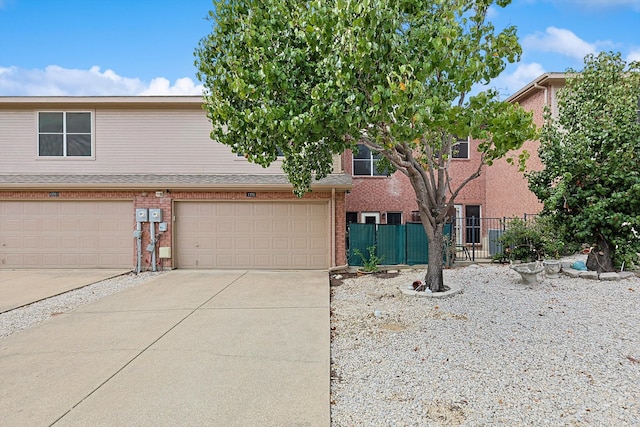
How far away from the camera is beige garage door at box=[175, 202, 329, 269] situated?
36.1ft

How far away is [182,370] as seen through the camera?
409cm

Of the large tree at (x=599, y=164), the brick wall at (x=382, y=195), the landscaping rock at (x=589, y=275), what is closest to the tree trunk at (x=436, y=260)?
the large tree at (x=599, y=164)

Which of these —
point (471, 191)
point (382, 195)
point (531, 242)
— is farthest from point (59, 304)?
point (471, 191)

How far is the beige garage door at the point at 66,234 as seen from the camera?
11.1 m

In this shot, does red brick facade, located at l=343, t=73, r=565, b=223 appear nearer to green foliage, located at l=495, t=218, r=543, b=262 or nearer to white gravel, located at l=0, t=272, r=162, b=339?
green foliage, located at l=495, t=218, r=543, b=262

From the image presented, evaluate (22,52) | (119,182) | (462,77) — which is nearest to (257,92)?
(462,77)

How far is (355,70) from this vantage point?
16.3 feet

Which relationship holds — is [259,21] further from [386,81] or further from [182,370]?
[182,370]

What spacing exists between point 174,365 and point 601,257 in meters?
9.41

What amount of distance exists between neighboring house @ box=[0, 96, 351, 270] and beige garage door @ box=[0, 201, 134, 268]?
0.10ft

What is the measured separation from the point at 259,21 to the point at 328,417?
5180 millimetres

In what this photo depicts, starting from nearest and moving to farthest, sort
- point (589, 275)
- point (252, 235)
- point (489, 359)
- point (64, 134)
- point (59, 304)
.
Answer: point (489, 359), point (59, 304), point (589, 275), point (252, 235), point (64, 134)

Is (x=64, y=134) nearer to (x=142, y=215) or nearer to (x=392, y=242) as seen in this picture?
(x=142, y=215)

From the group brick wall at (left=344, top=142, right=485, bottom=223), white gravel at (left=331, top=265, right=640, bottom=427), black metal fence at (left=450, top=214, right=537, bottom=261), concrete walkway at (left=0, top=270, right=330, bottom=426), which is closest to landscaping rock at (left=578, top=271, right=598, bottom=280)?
white gravel at (left=331, top=265, right=640, bottom=427)
